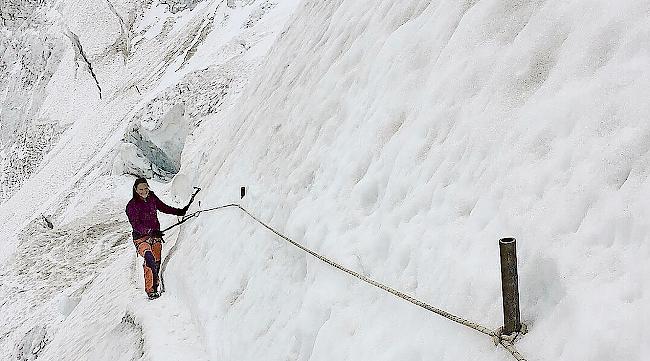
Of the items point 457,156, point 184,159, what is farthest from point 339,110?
point 184,159

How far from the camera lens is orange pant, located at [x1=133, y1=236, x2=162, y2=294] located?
7480 mm

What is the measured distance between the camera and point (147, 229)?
7562mm

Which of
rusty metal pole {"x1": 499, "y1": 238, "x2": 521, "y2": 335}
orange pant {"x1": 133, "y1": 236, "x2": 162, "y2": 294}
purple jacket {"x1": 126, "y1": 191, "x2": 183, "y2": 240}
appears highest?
rusty metal pole {"x1": 499, "y1": 238, "x2": 521, "y2": 335}

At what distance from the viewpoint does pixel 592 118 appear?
2762mm

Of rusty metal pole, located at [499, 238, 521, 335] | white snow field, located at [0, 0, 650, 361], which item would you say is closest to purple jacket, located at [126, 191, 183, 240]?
white snow field, located at [0, 0, 650, 361]

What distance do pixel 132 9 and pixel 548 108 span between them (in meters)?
38.6

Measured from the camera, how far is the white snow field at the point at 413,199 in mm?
2527

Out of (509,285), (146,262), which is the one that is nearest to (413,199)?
(509,285)

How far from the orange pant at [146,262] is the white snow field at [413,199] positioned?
0.21m

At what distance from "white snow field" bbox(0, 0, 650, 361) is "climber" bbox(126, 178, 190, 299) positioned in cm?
25

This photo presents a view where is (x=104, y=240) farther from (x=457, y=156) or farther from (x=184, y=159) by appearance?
(x=457, y=156)

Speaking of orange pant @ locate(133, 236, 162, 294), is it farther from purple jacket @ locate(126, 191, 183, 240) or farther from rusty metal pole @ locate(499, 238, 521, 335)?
rusty metal pole @ locate(499, 238, 521, 335)

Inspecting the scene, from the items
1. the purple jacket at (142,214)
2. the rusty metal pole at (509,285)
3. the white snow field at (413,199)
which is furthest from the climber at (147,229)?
the rusty metal pole at (509,285)

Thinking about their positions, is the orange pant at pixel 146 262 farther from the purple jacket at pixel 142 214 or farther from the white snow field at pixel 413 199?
the white snow field at pixel 413 199
